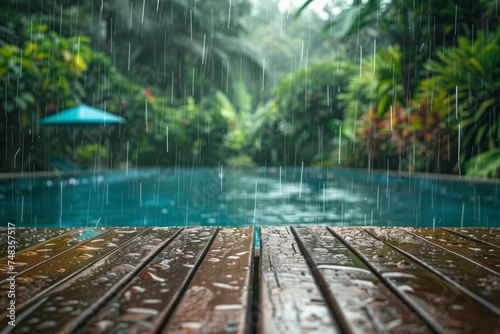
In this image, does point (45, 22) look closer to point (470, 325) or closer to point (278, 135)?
point (278, 135)

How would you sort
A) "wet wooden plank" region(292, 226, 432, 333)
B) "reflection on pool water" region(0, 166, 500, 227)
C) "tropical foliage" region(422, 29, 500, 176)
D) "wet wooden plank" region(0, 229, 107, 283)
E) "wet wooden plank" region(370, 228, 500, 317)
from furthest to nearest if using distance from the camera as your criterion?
"tropical foliage" region(422, 29, 500, 176) → "reflection on pool water" region(0, 166, 500, 227) → "wet wooden plank" region(0, 229, 107, 283) → "wet wooden plank" region(370, 228, 500, 317) → "wet wooden plank" region(292, 226, 432, 333)

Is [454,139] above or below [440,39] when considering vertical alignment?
below

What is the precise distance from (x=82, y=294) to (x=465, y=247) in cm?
145

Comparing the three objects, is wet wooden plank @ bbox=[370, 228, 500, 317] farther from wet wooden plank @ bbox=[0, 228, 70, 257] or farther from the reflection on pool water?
the reflection on pool water

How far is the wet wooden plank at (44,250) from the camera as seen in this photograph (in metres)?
1.43

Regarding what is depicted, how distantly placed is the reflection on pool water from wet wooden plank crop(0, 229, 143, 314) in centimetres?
352

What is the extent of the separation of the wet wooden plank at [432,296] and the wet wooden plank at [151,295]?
60 cm

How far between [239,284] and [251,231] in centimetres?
87

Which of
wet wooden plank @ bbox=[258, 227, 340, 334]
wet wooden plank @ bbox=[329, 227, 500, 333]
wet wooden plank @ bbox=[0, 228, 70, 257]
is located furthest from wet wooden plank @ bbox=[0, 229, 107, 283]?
wet wooden plank @ bbox=[329, 227, 500, 333]

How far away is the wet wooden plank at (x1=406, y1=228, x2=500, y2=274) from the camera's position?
4.82ft

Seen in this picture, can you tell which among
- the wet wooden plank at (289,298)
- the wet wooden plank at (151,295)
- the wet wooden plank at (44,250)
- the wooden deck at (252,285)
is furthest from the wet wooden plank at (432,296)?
the wet wooden plank at (44,250)

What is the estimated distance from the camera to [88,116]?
31.7 feet

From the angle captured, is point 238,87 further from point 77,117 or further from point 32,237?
point 32,237

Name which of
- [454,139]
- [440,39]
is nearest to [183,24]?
[440,39]
